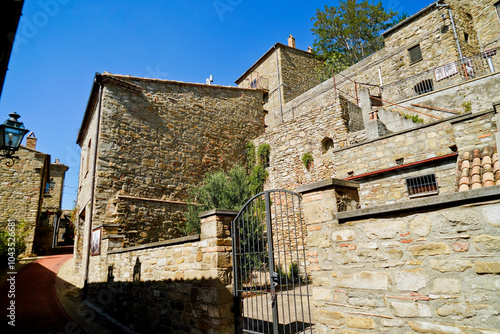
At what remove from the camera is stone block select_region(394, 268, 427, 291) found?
2520 millimetres

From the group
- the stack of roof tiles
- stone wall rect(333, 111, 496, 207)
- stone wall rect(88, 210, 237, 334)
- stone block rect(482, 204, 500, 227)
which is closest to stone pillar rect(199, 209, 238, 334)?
stone wall rect(88, 210, 237, 334)

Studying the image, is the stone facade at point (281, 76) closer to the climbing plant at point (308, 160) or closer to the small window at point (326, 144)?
the climbing plant at point (308, 160)

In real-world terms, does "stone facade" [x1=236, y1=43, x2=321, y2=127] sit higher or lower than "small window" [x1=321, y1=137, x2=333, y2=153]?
higher

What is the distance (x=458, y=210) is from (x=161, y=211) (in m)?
9.24

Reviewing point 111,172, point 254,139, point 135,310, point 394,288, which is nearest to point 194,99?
point 254,139

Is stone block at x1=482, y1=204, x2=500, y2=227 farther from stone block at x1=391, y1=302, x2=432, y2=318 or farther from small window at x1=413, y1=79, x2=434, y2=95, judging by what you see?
small window at x1=413, y1=79, x2=434, y2=95

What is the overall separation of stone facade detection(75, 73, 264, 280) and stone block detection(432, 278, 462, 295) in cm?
853

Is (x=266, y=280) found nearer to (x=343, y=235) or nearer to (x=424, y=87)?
(x=343, y=235)

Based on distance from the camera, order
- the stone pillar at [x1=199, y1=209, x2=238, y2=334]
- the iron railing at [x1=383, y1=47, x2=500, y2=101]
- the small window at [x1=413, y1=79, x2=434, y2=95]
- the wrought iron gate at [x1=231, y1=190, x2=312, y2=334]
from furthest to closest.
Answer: the small window at [x1=413, y1=79, x2=434, y2=95]
the iron railing at [x1=383, y1=47, x2=500, y2=101]
the stone pillar at [x1=199, y1=209, x2=238, y2=334]
the wrought iron gate at [x1=231, y1=190, x2=312, y2=334]

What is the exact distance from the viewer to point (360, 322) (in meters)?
2.84

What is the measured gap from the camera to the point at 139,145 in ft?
33.9

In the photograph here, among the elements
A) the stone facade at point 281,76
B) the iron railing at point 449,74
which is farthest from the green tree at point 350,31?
the iron railing at point 449,74

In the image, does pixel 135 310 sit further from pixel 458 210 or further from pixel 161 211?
pixel 458 210

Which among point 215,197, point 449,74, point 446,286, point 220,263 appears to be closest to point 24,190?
point 215,197
